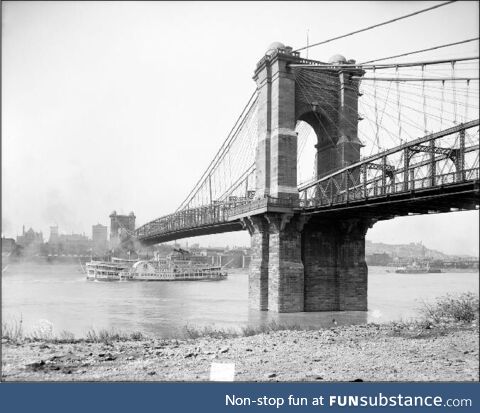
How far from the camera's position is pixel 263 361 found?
12.6 metres

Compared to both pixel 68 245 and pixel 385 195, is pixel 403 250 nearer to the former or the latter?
pixel 385 195

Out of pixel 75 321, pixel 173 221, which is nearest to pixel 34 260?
pixel 173 221

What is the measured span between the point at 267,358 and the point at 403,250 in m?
33.6

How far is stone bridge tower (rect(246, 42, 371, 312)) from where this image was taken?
32406 millimetres

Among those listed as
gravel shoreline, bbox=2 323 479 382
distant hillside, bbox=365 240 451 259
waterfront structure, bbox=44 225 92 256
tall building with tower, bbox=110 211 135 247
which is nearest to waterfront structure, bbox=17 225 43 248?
waterfront structure, bbox=44 225 92 256

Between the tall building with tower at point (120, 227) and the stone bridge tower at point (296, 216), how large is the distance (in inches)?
742

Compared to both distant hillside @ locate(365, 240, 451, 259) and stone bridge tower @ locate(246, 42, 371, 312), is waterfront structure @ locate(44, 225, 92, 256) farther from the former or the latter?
distant hillside @ locate(365, 240, 451, 259)

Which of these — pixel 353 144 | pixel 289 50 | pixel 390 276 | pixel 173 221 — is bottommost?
pixel 390 276

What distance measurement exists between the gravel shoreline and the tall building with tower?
33.8m

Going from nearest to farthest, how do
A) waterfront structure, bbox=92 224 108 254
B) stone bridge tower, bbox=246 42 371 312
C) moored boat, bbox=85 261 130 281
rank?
stone bridge tower, bbox=246 42 371 312
waterfront structure, bbox=92 224 108 254
moored boat, bbox=85 261 130 281

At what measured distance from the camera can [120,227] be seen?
5056 centimetres

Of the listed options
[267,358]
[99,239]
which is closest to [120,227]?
[99,239]

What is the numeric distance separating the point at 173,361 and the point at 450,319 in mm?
13618
